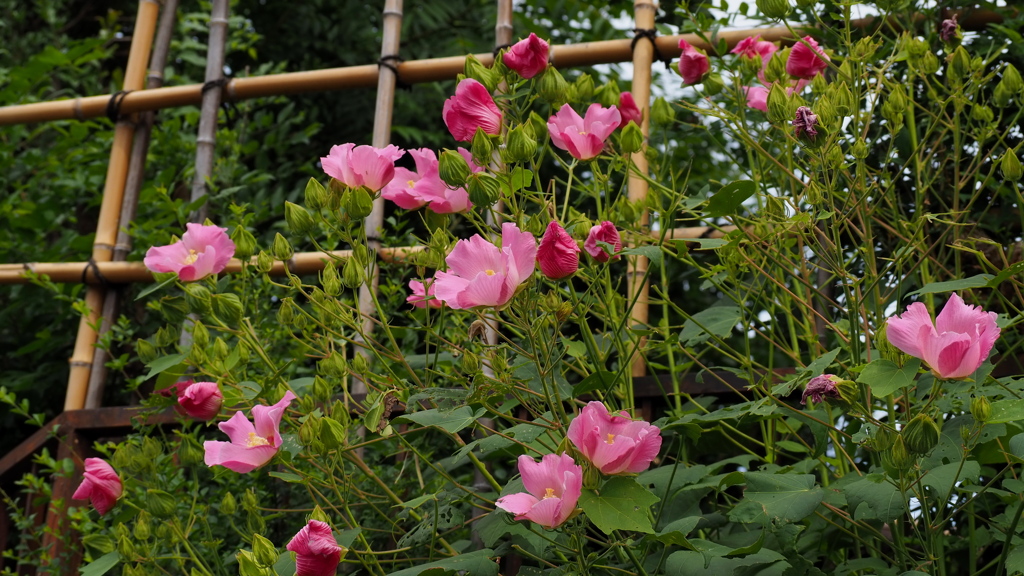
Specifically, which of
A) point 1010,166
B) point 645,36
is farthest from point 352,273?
point 645,36

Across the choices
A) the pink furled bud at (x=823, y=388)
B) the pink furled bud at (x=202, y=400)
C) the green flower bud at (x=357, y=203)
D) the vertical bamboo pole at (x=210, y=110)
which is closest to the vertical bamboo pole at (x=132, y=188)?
the vertical bamboo pole at (x=210, y=110)

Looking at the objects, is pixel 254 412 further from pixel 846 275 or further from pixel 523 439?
pixel 846 275

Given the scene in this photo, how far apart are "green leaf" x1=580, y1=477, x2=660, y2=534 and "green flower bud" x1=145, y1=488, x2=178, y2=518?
60 centimetres

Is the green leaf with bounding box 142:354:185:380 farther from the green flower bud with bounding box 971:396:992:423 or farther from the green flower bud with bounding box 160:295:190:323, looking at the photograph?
the green flower bud with bounding box 971:396:992:423

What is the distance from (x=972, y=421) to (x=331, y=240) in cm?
101

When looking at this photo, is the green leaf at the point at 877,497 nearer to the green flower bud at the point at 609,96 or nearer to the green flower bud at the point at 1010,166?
the green flower bud at the point at 1010,166

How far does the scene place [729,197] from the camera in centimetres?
109

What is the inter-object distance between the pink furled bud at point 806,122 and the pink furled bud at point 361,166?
0.46 m

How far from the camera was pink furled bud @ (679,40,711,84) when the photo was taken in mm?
1396

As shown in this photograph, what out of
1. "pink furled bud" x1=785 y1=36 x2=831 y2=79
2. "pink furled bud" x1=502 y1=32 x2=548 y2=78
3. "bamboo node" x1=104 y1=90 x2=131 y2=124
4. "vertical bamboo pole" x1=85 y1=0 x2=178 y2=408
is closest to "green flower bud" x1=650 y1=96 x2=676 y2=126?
"pink furled bud" x1=785 y1=36 x2=831 y2=79

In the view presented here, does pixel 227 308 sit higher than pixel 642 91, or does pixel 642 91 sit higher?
pixel 642 91

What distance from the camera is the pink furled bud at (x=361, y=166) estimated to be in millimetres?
1188

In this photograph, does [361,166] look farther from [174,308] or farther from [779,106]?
[779,106]

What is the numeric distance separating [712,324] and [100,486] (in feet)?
2.79
